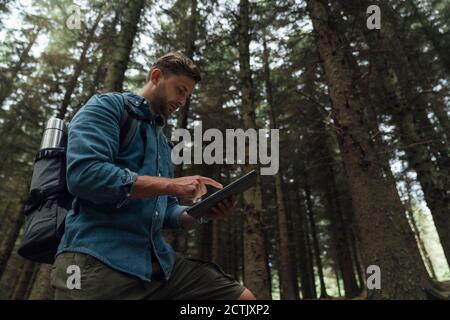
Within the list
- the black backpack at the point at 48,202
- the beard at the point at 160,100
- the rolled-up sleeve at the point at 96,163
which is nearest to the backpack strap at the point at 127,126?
the black backpack at the point at 48,202

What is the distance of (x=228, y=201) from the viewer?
2.39 meters

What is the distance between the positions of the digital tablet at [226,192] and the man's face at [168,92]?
0.80 m

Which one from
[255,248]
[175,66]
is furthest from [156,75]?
[255,248]

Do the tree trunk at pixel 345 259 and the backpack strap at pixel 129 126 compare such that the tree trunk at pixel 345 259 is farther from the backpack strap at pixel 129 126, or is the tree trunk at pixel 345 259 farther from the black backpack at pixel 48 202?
the black backpack at pixel 48 202

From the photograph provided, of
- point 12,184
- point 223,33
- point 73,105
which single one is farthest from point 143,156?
point 12,184

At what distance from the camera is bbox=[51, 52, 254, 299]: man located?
1.74 metres

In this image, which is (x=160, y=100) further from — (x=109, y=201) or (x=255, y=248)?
(x=255, y=248)

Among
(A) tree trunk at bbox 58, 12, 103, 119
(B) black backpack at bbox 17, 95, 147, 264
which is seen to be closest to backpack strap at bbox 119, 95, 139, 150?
(B) black backpack at bbox 17, 95, 147, 264

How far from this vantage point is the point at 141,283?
1940mm

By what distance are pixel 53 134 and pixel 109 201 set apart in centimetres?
82

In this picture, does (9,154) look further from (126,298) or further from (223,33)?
(126,298)

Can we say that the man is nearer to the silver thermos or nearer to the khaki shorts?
the khaki shorts

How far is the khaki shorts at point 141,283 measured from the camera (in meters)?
1.74
